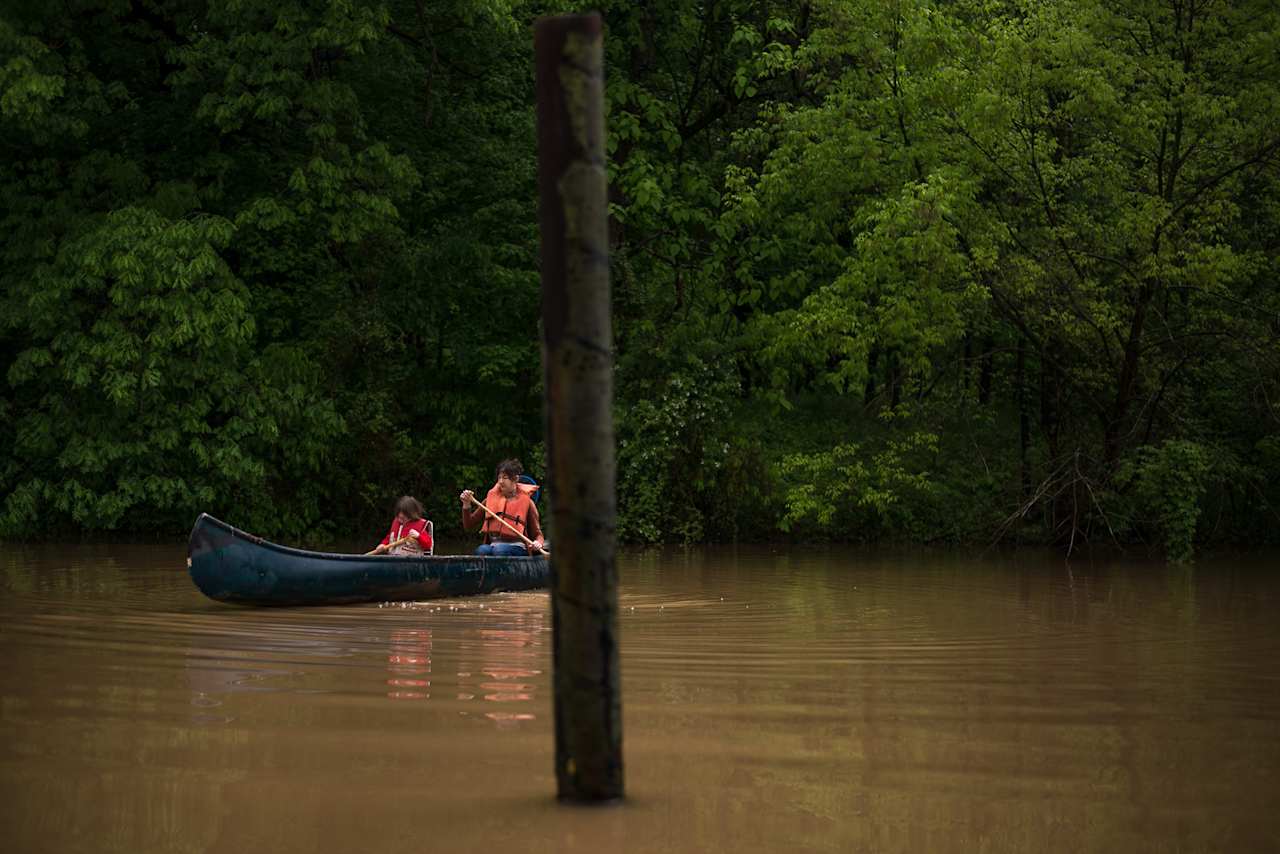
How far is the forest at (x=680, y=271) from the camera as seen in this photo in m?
24.2

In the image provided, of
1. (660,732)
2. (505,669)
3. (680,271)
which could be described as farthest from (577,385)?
(680,271)

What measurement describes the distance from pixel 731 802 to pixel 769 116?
23544mm

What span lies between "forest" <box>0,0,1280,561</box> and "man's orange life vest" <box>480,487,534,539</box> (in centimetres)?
748

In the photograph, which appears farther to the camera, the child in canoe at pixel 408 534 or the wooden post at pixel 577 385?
the child in canoe at pixel 408 534

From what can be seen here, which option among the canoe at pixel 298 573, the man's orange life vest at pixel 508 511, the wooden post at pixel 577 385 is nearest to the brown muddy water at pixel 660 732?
the canoe at pixel 298 573

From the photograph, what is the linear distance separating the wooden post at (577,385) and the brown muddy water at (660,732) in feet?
1.78

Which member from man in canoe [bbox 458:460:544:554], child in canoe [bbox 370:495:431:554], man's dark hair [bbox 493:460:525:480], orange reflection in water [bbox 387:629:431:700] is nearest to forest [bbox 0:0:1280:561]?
man in canoe [bbox 458:460:544:554]

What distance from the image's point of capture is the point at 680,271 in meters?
31.1

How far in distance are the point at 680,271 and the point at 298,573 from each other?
57.7 ft

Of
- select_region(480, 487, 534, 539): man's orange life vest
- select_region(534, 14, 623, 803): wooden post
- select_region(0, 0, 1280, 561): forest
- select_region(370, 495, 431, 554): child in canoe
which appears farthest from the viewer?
select_region(0, 0, 1280, 561): forest

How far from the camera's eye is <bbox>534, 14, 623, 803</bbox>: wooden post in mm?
6016

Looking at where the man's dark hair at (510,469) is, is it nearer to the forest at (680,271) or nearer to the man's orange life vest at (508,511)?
the man's orange life vest at (508,511)

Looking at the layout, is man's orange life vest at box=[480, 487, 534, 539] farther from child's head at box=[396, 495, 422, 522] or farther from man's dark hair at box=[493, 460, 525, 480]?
child's head at box=[396, 495, 422, 522]

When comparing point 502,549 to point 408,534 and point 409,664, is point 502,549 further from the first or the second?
point 409,664
